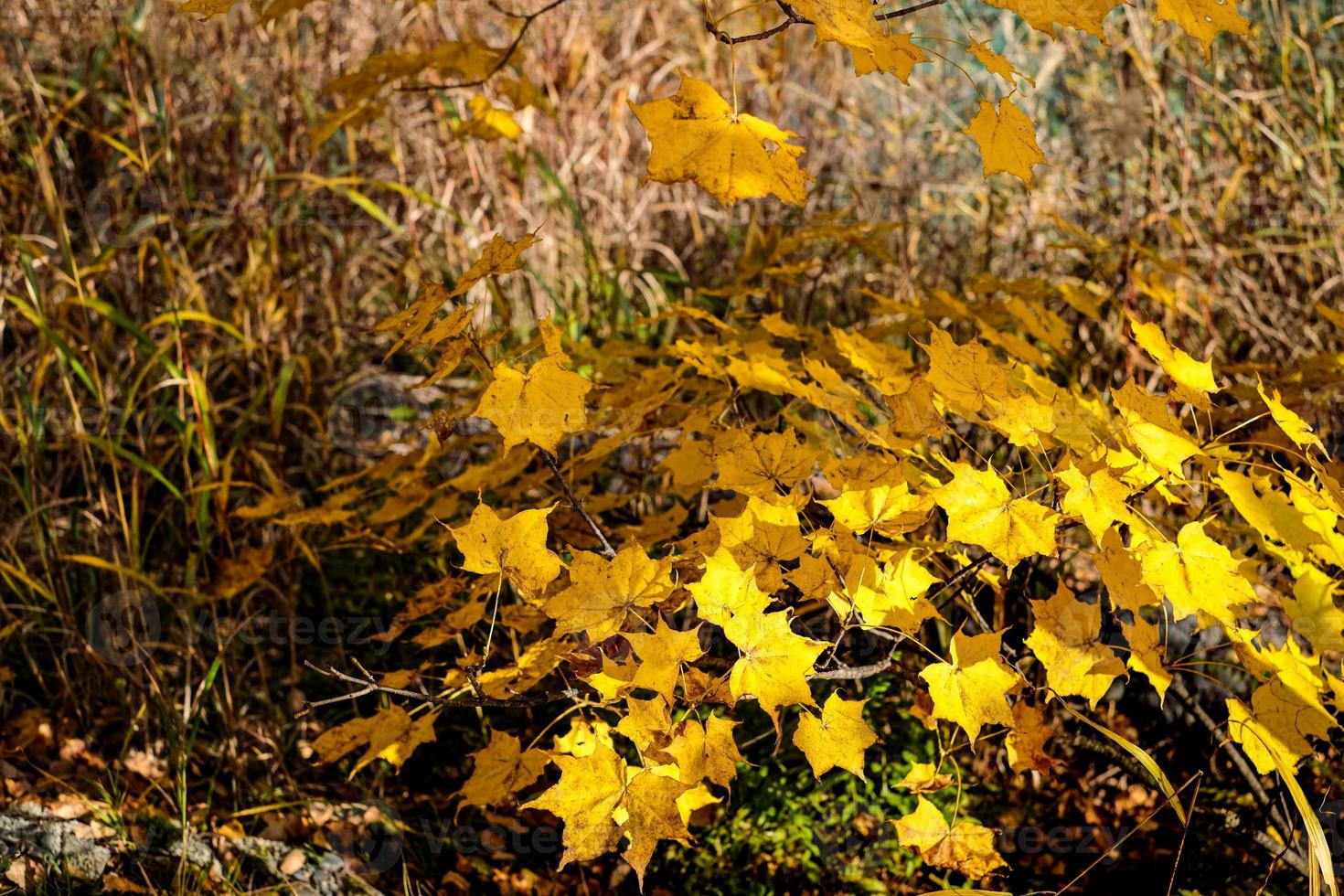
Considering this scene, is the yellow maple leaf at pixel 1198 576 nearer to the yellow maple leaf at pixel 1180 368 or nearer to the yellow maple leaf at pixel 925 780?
the yellow maple leaf at pixel 1180 368

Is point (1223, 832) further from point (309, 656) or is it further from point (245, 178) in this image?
point (245, 178)

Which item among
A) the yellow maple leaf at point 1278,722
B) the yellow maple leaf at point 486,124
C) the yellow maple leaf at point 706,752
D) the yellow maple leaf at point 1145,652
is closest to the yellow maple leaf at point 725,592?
the yellow maple leaf at point 706,752

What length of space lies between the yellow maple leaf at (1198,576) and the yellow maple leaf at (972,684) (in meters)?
0.15

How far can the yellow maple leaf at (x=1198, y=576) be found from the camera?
38.0 inches

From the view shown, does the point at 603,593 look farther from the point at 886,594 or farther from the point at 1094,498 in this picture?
the point at 1094,498

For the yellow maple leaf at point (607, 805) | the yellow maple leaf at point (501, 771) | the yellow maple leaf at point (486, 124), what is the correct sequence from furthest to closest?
the yellow maple leaf at point (486, 124) < the yellow maple leaf at point (501, 771) < the yellow maple leaf at point (607, 805)

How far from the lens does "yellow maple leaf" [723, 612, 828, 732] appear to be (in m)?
0.94

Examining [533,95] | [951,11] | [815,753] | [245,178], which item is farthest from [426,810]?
[951,11]

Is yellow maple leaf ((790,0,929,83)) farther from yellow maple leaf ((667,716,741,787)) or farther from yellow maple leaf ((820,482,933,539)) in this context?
yellow maple leaf ((667,716,741,787))

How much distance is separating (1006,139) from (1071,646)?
1.59ft

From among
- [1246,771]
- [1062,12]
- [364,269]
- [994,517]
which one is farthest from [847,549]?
[364,269]

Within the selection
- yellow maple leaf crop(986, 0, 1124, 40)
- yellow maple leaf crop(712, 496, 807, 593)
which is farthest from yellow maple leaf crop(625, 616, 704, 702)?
yellow maple leaf crop(986, 0, 1124, 40)

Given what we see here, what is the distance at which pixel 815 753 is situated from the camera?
1.00 metres

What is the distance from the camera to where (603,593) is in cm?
100
